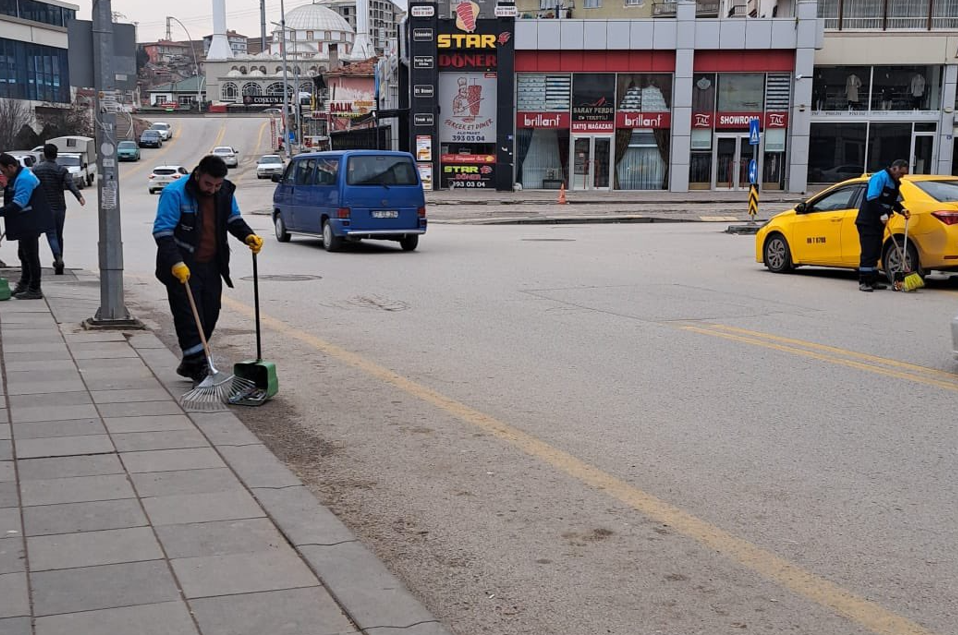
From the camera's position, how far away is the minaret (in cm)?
15640

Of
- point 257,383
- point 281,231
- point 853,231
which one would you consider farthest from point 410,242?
point 257,383

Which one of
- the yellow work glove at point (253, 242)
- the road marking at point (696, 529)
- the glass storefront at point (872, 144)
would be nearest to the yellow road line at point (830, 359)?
the road marking at point (696, 529)

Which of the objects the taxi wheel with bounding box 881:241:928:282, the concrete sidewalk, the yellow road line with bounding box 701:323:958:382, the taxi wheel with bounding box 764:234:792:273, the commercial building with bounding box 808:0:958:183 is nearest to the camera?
the concrete sidewalk

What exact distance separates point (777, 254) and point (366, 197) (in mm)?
7417

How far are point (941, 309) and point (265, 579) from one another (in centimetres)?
1021

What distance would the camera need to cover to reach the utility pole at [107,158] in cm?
989

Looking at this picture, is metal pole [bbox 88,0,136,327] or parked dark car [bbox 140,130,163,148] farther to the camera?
parked dark car [bbox 140,130,163,148]

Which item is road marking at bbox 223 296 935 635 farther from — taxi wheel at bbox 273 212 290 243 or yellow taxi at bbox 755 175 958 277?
taxi wheel at bbox 273 212 290 243

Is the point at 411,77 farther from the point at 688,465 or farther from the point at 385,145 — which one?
the point at 688,465

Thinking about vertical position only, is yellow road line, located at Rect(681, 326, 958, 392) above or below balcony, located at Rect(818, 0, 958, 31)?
below

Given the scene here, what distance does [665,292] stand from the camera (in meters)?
13.5

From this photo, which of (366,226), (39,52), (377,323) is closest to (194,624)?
→ (377,323)

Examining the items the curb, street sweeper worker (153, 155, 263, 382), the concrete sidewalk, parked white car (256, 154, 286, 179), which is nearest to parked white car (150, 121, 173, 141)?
parked white car (256, 154, 286, 179)

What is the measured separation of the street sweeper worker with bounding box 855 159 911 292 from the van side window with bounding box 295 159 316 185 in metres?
10.6
